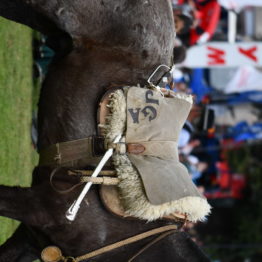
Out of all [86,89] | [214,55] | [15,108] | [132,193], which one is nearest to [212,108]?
[214,55]

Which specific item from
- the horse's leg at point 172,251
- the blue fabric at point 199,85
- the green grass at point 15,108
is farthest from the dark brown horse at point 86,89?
the blue fabric at point 199,85

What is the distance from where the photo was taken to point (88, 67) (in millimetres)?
3885

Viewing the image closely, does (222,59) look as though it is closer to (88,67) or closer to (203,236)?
(88,67)

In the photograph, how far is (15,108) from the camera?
6629mm

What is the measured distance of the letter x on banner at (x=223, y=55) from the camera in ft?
28.1

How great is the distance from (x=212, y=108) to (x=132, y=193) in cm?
534

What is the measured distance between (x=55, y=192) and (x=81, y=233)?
1.18 feet

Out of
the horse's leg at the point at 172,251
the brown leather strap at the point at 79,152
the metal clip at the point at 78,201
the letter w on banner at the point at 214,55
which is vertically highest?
the letter w on banner at the point at 214,55

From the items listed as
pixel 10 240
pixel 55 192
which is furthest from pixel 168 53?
pixel 10 240

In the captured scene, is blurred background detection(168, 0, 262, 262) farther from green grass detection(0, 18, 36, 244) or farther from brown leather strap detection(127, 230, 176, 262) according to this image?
green grass detection(0, 18, 36, 244)

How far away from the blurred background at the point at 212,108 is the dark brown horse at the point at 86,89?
16.6 inches

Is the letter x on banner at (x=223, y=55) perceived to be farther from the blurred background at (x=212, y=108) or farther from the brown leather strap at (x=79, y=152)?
the brown leather strap at (x=79, y=152)

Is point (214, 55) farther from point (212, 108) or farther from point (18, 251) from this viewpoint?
point (18, 251)

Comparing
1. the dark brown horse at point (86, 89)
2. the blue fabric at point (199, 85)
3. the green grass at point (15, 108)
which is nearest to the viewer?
the dark brown horse at point (86, 89)
